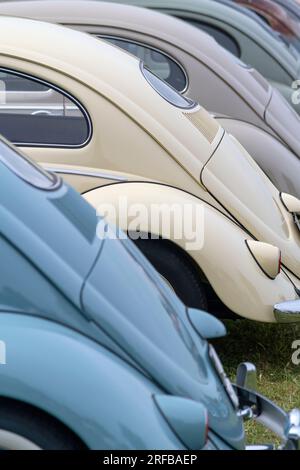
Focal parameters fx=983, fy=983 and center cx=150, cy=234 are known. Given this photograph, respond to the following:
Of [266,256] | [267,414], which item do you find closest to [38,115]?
[266,256]

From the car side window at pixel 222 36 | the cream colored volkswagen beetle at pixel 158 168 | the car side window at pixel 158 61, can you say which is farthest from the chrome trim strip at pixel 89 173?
the car side window at pixel 222 36

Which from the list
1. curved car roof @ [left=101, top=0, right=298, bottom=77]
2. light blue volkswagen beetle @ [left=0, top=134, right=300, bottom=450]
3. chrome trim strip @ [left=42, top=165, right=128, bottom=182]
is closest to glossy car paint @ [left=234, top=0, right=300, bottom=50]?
curved car roof @ [left=101, top=0, right=298, bottom=77]

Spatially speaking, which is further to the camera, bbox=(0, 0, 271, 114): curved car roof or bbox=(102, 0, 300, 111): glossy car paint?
bbox=(102, 0, 300, 111): glossy car paint

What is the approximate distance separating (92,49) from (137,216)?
98 centimetres

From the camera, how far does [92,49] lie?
5.13 m

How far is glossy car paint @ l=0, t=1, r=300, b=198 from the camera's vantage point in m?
6.46

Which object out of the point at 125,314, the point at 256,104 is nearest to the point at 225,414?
the point at 125,314

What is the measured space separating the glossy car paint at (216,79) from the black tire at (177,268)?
1805 millimetres

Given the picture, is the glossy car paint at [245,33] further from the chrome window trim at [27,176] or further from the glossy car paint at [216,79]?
the chrome window trim at [27,176]

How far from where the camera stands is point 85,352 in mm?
2697

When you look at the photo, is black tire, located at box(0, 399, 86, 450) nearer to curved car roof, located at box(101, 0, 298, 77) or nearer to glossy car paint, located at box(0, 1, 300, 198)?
glossy car paint, located at box(0, 1, 300, 198)

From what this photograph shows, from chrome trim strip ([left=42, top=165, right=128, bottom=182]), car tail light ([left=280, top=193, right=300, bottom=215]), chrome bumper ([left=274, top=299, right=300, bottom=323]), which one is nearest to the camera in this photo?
chrome bumper ([left=274, top=299, right=300, bottom=323])

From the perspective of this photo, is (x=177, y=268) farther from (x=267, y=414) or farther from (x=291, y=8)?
(x=291, y=8)

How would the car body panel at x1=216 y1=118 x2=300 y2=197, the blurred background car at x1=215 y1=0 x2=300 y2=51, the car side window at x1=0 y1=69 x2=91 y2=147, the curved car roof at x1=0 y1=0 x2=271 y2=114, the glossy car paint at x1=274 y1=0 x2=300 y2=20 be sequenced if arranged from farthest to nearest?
the glossy car paint at x1=274 y1=0 x2=300 y2=20 → the blurred background car at x1=215 y1=0 x2=300 y2=51 → the curved car roof at x1=0 y1=0 x2=271 y2=114 → the car body panel at x1=216 y1=118 x2=300 y2=197 → the car side window at x1=0 y1=69 x2=91 y2=147
